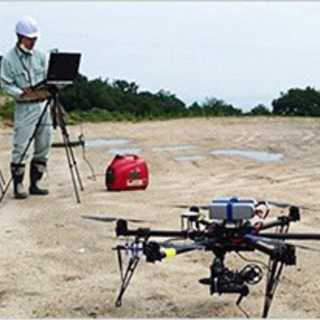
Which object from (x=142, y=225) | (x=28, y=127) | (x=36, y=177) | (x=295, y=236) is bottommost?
(x=142, y=225)

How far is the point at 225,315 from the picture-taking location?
4871 mm

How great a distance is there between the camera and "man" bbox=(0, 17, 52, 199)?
8.77 m

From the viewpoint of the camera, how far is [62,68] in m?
8.50

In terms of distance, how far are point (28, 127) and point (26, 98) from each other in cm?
35

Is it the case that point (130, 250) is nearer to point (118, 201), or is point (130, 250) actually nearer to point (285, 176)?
point (118, 201)

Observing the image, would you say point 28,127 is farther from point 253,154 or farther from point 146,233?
point 253,154

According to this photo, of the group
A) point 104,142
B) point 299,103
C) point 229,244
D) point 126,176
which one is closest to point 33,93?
point 126,176

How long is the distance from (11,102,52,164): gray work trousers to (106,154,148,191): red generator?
2.62ft

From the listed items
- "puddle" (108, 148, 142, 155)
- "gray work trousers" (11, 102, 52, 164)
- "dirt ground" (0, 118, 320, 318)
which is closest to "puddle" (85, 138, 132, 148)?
"puddle" (108, 148, 142, 155)

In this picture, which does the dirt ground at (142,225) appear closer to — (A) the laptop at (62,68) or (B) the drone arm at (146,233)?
(B) the drone arm at (146,233)

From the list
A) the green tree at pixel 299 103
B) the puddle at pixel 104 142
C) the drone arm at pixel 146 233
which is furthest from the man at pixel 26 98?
the green tree at pixel 299 103

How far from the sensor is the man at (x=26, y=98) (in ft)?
28.8

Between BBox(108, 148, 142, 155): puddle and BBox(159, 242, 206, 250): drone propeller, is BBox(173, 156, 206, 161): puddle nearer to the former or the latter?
BBox(108, 148, 142, 155): puddle

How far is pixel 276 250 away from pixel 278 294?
876 mm
